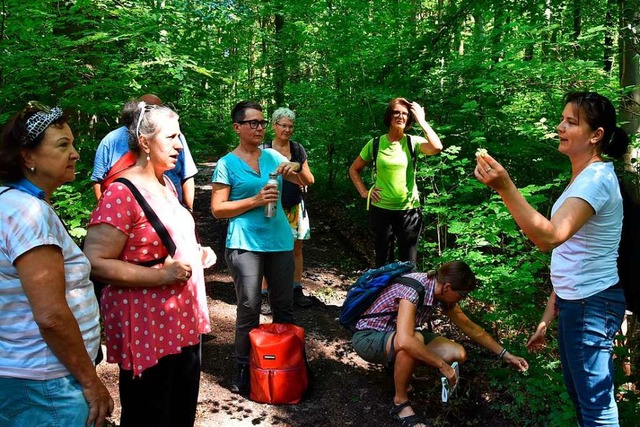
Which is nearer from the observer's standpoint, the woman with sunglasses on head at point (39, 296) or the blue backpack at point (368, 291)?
the woman with sunglasses on head at point (39, 296)

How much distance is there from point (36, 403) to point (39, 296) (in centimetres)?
39

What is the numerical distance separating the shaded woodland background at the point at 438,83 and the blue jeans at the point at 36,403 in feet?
9.05

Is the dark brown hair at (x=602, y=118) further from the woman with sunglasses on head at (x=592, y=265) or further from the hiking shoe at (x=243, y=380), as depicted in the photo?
the hiking shoe at (x=243, y=380)

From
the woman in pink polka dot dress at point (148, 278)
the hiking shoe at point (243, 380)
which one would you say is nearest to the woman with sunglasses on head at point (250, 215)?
the hiking shoe at point (243, 380)

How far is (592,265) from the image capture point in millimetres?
2225

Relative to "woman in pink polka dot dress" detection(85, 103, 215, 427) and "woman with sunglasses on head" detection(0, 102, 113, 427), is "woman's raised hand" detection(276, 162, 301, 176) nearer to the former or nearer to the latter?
"woman in pink polka dot dress" detection(85, 103, 215, 427)

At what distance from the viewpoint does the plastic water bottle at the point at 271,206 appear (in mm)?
3439

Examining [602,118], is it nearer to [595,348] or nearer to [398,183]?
[595,348]

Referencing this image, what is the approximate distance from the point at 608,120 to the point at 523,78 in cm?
311

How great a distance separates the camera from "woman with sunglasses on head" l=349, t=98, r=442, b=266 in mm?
4855

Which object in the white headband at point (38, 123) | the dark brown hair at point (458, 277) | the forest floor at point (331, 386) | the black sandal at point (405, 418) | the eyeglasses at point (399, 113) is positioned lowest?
the forest floor at point (331, 386)

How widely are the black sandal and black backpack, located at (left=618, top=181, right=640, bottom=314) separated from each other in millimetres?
1681

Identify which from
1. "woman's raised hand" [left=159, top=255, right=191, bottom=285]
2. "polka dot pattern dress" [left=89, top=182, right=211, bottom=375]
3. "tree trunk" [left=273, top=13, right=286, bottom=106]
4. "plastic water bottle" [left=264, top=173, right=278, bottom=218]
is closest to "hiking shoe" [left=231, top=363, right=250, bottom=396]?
"plastic water bottle" [left=264, top=173, right=278, bottom=218]

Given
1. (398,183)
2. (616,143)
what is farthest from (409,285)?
(616,143)
